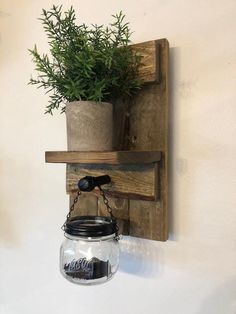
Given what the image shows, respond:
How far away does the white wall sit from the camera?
1.99ft

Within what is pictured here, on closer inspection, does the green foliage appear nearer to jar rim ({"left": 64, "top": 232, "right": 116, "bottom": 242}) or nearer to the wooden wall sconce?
the wooden wall sconce

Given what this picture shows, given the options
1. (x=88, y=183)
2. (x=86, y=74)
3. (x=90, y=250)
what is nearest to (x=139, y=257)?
(x=90, y=250)

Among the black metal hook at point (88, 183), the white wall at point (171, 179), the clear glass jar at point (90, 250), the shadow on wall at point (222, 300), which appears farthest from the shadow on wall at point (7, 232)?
the shadow on wall at point (222, 300)

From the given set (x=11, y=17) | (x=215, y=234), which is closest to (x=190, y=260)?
(x=215, y=234)

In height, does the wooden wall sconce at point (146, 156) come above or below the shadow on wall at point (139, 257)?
above

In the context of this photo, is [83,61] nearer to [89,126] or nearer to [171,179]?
[89,126]

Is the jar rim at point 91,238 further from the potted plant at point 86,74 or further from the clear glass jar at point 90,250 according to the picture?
the potted plant at point 86,74

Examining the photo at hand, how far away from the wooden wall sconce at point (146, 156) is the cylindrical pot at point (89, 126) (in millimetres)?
50

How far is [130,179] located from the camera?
26.2 inches

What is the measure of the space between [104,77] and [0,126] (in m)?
0.49

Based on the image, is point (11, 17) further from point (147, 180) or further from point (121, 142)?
point (147, 180)

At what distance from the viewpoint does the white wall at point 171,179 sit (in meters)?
0.61

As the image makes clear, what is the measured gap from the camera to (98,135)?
58 centimetres

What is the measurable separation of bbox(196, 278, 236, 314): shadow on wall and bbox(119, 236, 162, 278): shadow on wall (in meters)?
0.12
